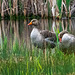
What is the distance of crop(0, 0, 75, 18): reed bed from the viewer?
504 inches

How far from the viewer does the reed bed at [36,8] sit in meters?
12.8

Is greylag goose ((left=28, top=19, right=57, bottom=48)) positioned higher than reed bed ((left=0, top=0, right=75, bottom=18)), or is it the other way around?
reed bed ((left=0, top=0, right=75, bottom=18))

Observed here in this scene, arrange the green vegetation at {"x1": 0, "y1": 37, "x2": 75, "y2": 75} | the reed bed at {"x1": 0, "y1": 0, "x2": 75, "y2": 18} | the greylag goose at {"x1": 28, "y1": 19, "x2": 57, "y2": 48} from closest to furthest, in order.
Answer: the green vegetation at {"x1": 0, "y1": 37, "x2": 75, "y2": 75}
the greylag goose at {"x1": 28, "y1": 19, "x2": 57, "y2": 48}
the reed bed at {"x1": 0, "y1": 0, "x2": 75, "y2": 18}

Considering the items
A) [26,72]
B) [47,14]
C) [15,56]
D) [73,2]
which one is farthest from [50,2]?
[26,72]

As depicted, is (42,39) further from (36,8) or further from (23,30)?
(36,8)

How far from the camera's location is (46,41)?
5.38 meters

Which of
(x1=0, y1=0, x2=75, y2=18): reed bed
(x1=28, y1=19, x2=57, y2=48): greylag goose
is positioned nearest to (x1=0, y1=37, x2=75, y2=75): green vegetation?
(x1=28, y1=19, x2=57, y2=48): greylag goose

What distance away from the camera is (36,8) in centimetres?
1354

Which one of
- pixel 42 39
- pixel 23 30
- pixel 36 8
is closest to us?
pixel 42 39

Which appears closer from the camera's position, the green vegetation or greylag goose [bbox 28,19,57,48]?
the green vegetation

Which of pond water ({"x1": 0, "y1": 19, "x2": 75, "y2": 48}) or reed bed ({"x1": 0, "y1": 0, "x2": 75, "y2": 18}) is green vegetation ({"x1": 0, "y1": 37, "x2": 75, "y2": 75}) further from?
reed bed ({"x1": 0, "y1": 0, "x2": 75, "y2": 18})

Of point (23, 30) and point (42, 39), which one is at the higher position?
point (42, 39)

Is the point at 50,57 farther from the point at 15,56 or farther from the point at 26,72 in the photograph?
the point at 26,72

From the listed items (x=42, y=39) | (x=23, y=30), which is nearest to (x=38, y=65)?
(x=42, y=39)
